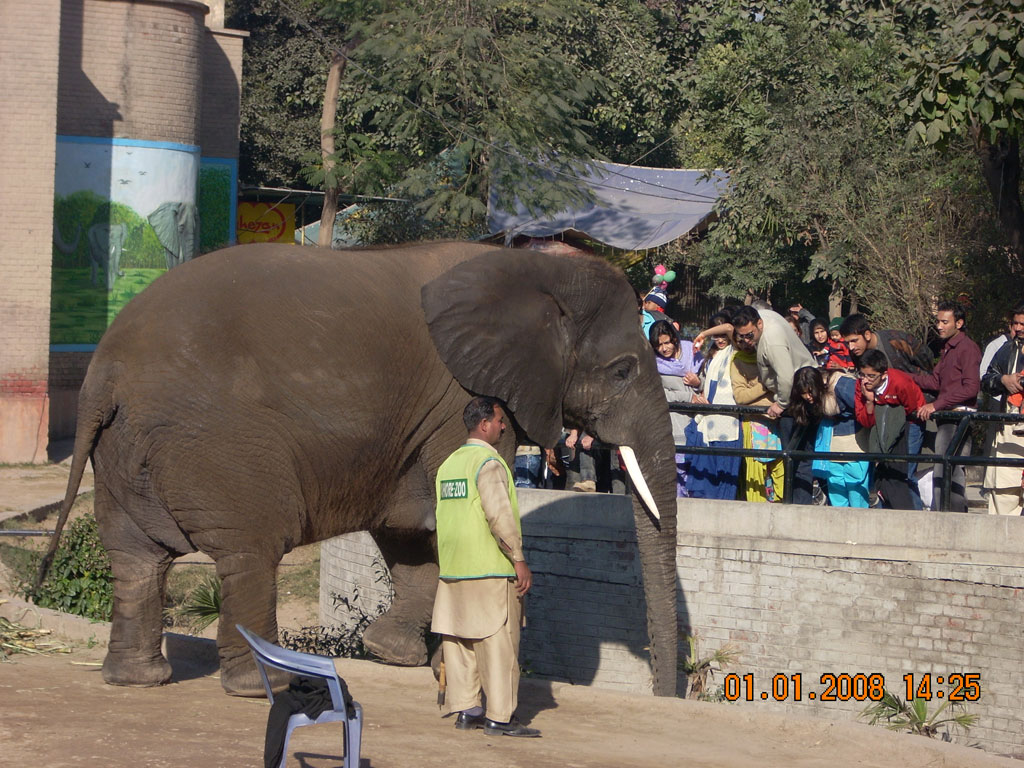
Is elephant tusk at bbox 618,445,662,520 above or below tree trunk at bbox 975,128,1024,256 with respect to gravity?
below

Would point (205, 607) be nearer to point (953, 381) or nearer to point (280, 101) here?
point (953, 381)

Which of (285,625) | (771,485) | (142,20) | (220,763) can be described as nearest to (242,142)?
(142,20)

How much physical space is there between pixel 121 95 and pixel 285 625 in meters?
10.1

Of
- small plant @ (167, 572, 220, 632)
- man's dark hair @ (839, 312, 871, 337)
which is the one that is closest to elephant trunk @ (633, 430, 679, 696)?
man's dark hair @ (839, 312, 871, 337)

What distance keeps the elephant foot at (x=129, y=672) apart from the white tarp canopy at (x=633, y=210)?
13.0m

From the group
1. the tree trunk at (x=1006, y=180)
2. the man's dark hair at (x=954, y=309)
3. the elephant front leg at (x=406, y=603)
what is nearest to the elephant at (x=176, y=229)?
the tree trunk at (x=1006, y=180)

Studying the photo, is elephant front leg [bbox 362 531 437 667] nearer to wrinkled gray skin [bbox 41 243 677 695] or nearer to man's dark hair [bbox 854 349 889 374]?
wrinkled gray skin [bbox 41 243 677 695]

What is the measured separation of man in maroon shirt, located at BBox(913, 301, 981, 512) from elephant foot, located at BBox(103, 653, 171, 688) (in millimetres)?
5995

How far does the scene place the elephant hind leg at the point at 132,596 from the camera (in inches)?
281

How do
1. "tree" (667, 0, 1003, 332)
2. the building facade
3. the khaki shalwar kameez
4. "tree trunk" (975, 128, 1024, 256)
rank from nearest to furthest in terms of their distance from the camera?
1. the khaki shalwar kameez
2. "tree trunk" (975, 128, 1024, 256)
3. "tree" (667, 0, 1003, 332)
4. the building facade

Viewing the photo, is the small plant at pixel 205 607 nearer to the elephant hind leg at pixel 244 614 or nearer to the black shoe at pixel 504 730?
the elephant hind leg at pixel 244 614

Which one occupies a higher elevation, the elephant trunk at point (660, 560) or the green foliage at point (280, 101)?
the green foliage at point (280, 101)

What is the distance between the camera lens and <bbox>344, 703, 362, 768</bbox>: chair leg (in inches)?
202
